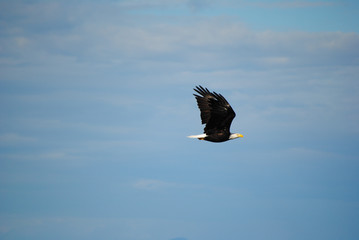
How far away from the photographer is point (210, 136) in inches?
1928

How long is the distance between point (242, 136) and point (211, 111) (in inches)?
105

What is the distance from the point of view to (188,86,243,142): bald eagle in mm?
47688

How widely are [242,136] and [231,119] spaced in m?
1.59

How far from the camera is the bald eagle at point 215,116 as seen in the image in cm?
4769

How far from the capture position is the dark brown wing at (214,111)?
4762 cm

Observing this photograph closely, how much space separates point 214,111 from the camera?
4806 centimetres

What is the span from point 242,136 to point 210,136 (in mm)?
1918

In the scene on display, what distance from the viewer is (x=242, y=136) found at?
162 ft

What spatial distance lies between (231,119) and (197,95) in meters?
2.37

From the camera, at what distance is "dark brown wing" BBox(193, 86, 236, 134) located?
4762cm

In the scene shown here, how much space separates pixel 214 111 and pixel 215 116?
1.13ft

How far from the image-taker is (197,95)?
48094 millimetres

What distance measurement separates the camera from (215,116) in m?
48.2
